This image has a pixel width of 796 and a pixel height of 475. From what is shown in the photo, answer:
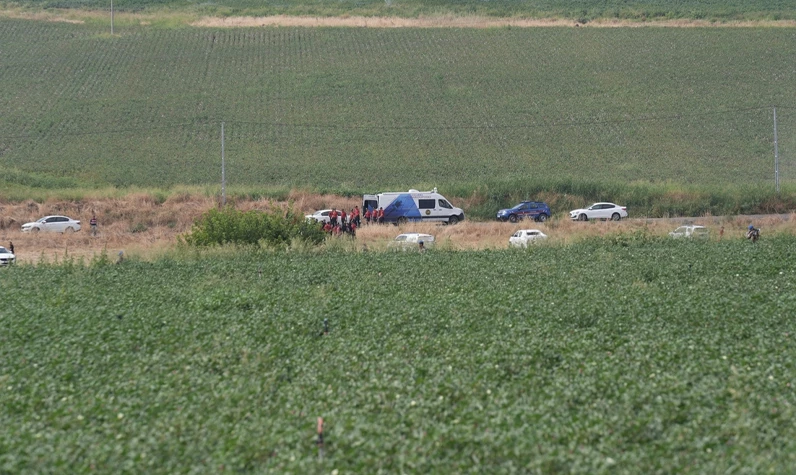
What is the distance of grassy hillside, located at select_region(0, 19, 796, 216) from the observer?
56375mm

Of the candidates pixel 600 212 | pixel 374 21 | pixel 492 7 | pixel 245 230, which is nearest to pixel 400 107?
pixel 600 212

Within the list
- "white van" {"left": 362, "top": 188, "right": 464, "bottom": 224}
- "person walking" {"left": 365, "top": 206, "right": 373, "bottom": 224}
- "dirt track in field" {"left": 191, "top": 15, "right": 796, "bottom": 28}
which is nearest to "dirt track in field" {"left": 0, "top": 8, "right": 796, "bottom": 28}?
"dirt track in field" {"left": 191, "top": 15, "right": 796, "bottom": 28}

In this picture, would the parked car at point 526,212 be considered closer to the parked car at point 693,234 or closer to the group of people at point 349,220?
the group of people at point 349,220

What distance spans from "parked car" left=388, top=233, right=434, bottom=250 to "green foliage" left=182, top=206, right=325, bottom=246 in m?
2.77

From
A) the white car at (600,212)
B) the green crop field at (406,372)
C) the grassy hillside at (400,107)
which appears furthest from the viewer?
the grassy hillside at (400,107)

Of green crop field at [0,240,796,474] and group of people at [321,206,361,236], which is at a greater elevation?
group of people at [321,206,361,236]

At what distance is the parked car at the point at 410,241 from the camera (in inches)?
1148

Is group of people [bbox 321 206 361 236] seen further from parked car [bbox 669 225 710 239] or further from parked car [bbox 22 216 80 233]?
parked car [bbox 22 216 80 233]

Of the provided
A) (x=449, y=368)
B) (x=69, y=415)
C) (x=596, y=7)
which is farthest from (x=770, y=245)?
(x=596, y=7)

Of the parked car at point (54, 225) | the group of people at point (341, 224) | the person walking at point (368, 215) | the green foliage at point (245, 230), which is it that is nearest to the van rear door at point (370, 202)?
the person walking at point (368, 215)

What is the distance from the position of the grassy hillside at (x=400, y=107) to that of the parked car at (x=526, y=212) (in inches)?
139

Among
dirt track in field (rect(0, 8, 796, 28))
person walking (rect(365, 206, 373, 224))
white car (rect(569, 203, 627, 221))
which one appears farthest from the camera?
dirt track in field (rect(0, 8, 796, 28))

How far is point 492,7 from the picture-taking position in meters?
101

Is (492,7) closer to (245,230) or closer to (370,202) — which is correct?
(370,202)
